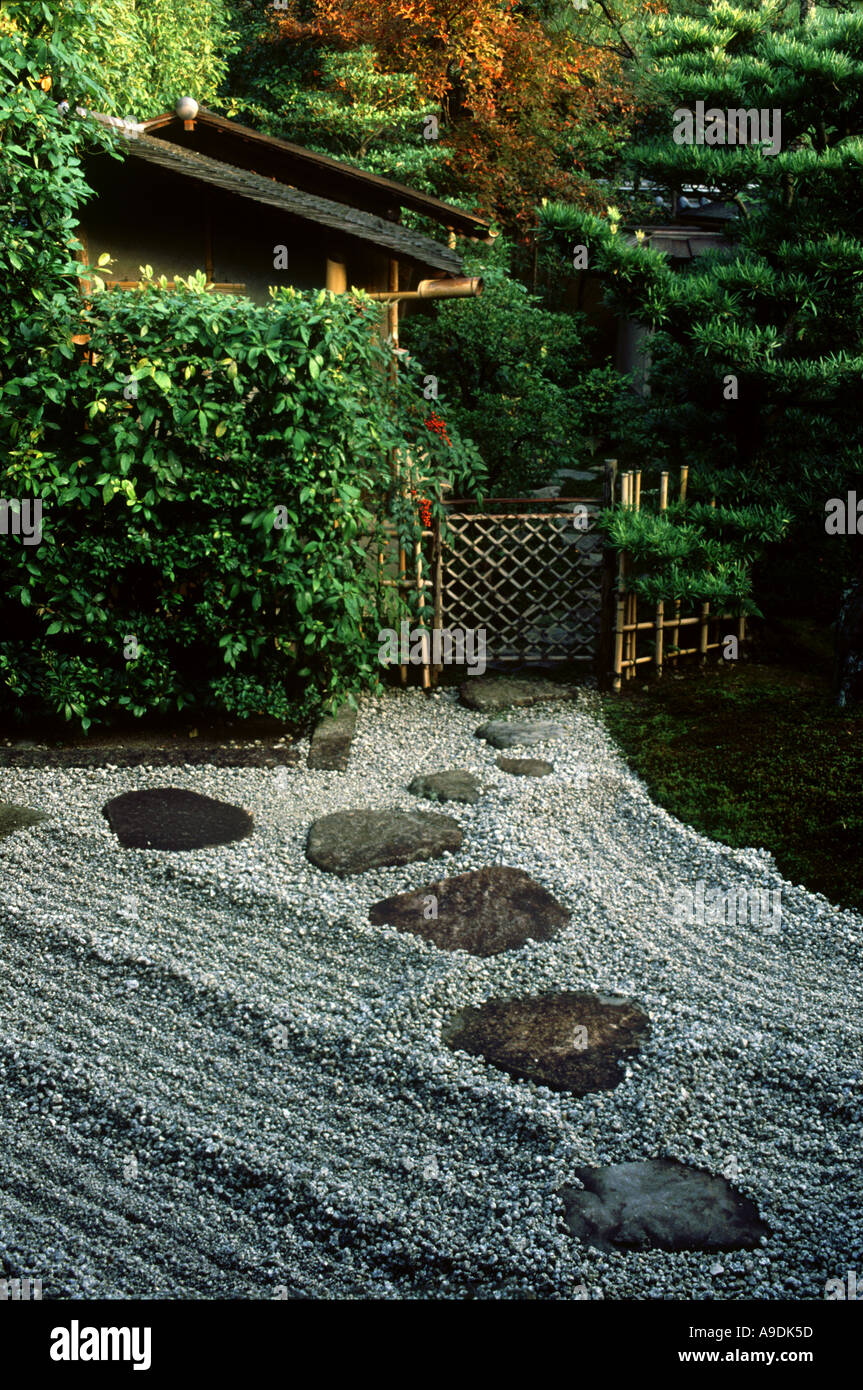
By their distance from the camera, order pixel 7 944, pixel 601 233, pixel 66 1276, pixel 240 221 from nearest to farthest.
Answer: pixel 66 1276 → pixel 7 944 → pixel 601 233 → pixel 240 221

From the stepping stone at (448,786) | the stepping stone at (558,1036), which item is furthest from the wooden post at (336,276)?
the stepping stone at (558,1036)

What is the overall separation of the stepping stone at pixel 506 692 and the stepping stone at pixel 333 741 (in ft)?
3.10

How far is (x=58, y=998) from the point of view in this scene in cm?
423

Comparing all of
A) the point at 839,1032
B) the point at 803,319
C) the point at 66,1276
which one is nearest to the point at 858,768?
the point at 839,1032

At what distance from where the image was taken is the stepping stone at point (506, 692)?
8.01 m

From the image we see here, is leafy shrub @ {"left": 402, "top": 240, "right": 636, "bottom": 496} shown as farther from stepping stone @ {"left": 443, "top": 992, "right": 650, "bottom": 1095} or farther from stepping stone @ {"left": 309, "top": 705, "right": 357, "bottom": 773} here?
stepping stone @ {"left": 443, "top": 992, "right": 650, "bottom": 1095}

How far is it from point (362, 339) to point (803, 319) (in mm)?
3473

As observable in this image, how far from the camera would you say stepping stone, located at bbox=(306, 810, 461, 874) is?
546 centimetres

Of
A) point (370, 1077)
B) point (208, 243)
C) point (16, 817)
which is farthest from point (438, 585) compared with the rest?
point (370, 1077)

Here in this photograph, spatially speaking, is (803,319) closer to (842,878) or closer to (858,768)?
(858,768)

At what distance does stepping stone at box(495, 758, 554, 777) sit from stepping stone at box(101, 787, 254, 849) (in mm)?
1727

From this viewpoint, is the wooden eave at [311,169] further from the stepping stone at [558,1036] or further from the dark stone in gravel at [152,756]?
the stepping stone at [558,1036]

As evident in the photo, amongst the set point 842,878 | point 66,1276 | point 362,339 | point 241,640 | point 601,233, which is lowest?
point 66,1276

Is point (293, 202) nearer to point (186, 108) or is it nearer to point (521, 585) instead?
point (186, 108)
